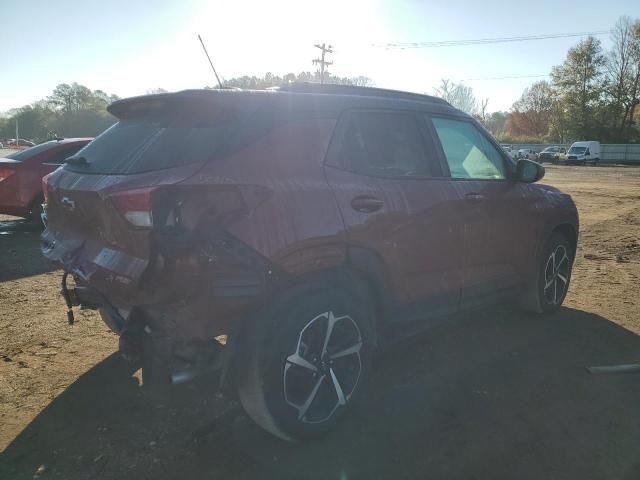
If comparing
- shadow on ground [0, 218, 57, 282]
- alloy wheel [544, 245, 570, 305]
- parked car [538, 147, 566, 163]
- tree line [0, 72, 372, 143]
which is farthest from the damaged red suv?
tree line [0, 72, 372, 143]

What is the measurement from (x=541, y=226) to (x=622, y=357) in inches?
48.9

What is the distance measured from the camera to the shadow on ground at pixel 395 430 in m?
2.49

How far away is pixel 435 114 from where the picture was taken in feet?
11.8

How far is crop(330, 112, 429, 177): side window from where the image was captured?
2895 mm

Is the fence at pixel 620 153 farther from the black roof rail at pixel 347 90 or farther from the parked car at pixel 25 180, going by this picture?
the black roof rail at pixel 347 90

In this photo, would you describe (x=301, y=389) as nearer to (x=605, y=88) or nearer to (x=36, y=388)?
(x=36, y=388)

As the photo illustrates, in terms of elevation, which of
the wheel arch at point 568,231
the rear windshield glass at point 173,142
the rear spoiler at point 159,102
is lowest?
the wheel arch at point 568,231

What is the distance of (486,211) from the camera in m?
3.72

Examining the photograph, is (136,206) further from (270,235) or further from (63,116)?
(63,116)

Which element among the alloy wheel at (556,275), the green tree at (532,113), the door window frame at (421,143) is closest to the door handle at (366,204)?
the door window frame at (421,143)

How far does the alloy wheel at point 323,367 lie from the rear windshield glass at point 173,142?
1.04m

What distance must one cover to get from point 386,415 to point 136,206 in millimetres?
1930

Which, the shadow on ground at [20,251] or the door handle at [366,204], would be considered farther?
the shadow on ground at [20,251]

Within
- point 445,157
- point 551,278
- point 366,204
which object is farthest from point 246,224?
point 551,278
